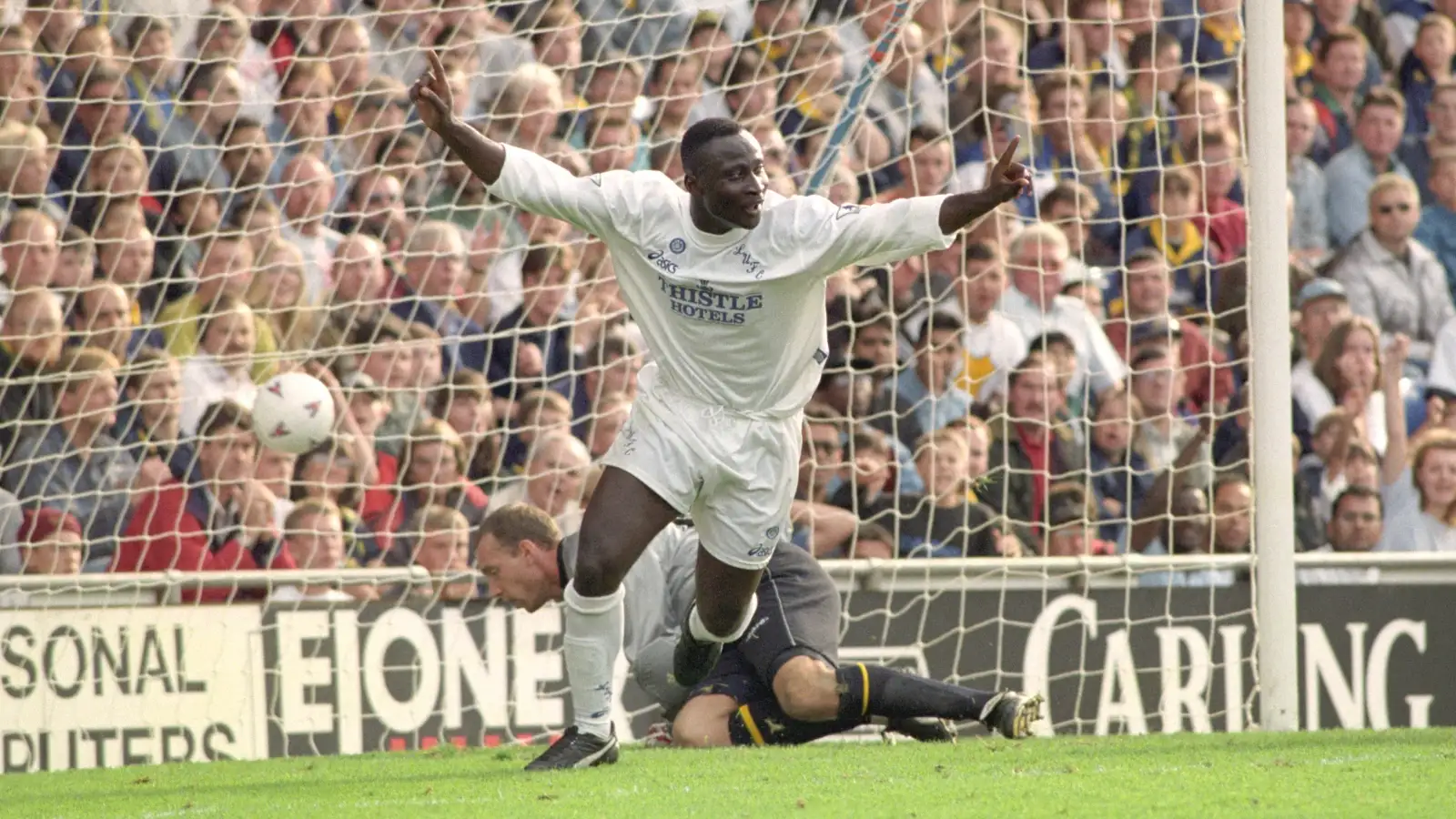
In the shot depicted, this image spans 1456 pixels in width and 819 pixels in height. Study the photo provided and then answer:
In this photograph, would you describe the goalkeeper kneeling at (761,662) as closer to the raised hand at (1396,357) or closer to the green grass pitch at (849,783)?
the green grass pitch at (849,783)

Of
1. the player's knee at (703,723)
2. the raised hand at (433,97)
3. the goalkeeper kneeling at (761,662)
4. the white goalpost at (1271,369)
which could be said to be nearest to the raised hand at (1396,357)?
the white goalpost at (1271,369)

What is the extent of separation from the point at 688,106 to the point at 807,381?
10.9 feet

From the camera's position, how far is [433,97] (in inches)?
197

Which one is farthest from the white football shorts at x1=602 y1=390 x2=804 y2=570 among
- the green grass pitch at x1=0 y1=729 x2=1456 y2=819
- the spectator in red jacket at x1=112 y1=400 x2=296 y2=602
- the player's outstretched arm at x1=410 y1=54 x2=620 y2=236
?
the spectator in red jacket at x1=112 y1=400 x2=296 y2=602

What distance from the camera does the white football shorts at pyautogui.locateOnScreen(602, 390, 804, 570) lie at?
5.34m

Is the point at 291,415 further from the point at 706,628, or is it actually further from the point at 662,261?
the point at 662,261

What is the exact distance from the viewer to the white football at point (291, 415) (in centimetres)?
710

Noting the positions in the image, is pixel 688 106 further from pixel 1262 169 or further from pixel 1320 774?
pixel 1320 774

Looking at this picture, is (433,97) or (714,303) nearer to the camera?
(433,97)

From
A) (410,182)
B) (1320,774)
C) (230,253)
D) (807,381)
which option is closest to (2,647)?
(230,253)

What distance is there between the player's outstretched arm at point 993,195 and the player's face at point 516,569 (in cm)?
194

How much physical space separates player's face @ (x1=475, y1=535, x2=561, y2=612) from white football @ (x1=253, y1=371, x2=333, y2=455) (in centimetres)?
120

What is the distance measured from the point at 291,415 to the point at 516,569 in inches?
55.1

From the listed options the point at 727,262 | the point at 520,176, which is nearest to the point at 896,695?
the point at 727,262
